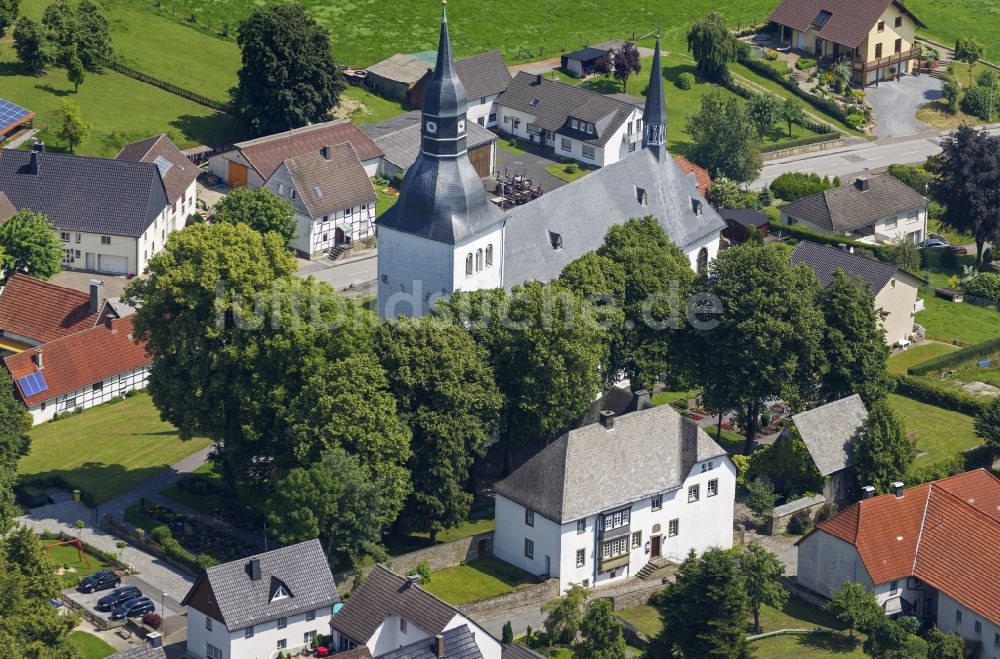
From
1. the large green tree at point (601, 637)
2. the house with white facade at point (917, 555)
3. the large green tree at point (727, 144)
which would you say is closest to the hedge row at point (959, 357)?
the house with white facade at point (917, 555)

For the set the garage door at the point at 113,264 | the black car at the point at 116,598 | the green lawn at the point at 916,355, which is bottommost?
the green lawn at the point at 916,355

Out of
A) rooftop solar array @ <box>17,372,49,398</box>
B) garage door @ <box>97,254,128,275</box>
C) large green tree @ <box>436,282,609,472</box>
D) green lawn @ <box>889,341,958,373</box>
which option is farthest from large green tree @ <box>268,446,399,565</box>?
green lawn @ <box>889,341,958,373</box>

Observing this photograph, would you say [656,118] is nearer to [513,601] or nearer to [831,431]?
[831,431]

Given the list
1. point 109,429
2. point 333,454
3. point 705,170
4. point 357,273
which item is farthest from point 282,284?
point 705,170

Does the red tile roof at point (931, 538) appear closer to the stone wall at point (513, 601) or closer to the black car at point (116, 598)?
the stone wall at point (513, 601)

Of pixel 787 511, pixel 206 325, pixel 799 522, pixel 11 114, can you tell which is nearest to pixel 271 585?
pixel 206 325

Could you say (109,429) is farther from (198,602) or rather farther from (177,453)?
(198,602)
